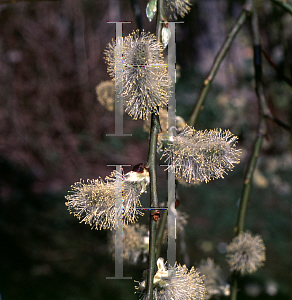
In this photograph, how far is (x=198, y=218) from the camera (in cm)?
110

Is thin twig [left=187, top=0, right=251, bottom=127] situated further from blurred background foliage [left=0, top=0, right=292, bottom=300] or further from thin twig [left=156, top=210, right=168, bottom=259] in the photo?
blurred background foliage [left=0, top=0, right=292, bottom=300]

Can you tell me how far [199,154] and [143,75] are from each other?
79 mm

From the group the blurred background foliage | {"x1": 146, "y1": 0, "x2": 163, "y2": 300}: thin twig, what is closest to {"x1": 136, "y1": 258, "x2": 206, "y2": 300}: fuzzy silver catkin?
{"x1": 146, "y1": 0, "x2": 163, "y2": 300}: thin twig

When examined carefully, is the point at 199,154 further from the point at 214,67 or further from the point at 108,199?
the point at 214,67

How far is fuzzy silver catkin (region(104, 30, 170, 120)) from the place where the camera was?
0.69 ft

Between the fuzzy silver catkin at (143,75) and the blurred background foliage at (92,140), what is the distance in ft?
2.18

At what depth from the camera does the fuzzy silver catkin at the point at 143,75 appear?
0.69ft

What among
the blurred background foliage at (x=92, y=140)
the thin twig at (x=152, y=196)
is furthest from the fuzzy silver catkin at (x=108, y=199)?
the blurred background foliage at (x=92, y=140)

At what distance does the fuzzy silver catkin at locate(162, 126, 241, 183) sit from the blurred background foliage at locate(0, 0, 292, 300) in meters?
0.68

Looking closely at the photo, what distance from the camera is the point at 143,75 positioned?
21 centimetres

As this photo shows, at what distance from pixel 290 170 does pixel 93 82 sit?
0.90 m

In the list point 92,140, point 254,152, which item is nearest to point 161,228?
point 254,152

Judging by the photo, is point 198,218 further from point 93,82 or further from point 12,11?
point 12,11

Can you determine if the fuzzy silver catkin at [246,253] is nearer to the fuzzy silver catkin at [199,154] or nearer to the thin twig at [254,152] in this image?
the thin twig at [254,152]
